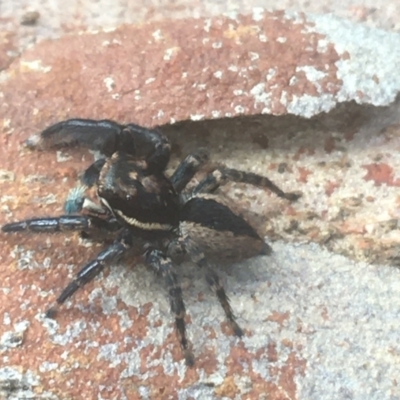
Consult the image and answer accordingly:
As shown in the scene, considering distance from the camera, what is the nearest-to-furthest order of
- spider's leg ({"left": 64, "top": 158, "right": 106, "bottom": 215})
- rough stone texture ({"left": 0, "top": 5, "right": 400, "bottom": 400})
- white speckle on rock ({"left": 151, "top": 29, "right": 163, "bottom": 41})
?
rough stone texture ({"left": 0, "top": 5, "right": 400, "bottom": 400}), spider's leg ({"left": 64, "top": 158, "right": 106, "bottom": 215}), white speckle on rock ({"left": 151, "top": 29, "right": 163, "bottom": 41})

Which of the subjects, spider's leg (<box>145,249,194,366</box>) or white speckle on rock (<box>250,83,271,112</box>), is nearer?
spider's leg (<box>145,249,194,366</box>)

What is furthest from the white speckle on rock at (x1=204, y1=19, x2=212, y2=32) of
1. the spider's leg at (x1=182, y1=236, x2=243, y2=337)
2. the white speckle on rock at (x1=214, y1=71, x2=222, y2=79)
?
the spider's leg at (x1=182, y1=236, x2=243, y2=337)

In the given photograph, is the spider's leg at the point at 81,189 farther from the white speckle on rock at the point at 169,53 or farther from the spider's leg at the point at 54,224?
the white speckle on rock at the point at 169,53

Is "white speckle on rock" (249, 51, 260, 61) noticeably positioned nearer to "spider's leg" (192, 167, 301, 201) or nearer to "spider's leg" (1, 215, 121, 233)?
→ "spider's leg" (192, 167, 301, 201)

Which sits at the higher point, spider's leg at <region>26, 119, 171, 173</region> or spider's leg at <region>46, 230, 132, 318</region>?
spider's leg at <region>26, 119, 171, 173</region>

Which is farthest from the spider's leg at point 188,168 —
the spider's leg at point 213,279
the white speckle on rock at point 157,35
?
the white speckle on rock at point 157,35

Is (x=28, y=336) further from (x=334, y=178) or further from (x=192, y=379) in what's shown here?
(x=334, y=178)

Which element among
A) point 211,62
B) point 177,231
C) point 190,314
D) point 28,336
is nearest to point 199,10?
point 211,62

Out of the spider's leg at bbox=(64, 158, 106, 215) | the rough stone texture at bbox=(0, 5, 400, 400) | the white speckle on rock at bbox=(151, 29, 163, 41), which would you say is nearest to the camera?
the rough stone texture at bbox=(0, 5, 400, 400)
